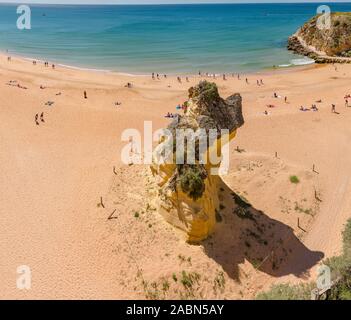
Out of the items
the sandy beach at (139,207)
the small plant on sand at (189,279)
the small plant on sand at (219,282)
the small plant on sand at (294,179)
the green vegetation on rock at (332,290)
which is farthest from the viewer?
Answer: the small plant on sand at (294,179)

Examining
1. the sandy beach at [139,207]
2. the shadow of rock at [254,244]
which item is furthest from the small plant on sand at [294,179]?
the shadow of rock at [254,244]

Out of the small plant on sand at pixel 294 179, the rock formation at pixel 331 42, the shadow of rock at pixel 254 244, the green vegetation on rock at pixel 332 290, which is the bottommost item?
the green vegetation on rock at pixel 332 290

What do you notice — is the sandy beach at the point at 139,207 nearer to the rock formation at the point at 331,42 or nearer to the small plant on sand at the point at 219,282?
the small plant on sand at the point at 219,282

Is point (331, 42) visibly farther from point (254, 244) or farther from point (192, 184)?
point (192, 184)

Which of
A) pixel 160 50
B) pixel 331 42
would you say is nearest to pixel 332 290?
pixel 331 42

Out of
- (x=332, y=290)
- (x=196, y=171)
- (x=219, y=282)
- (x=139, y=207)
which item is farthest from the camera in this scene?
(x=139, y=207)
